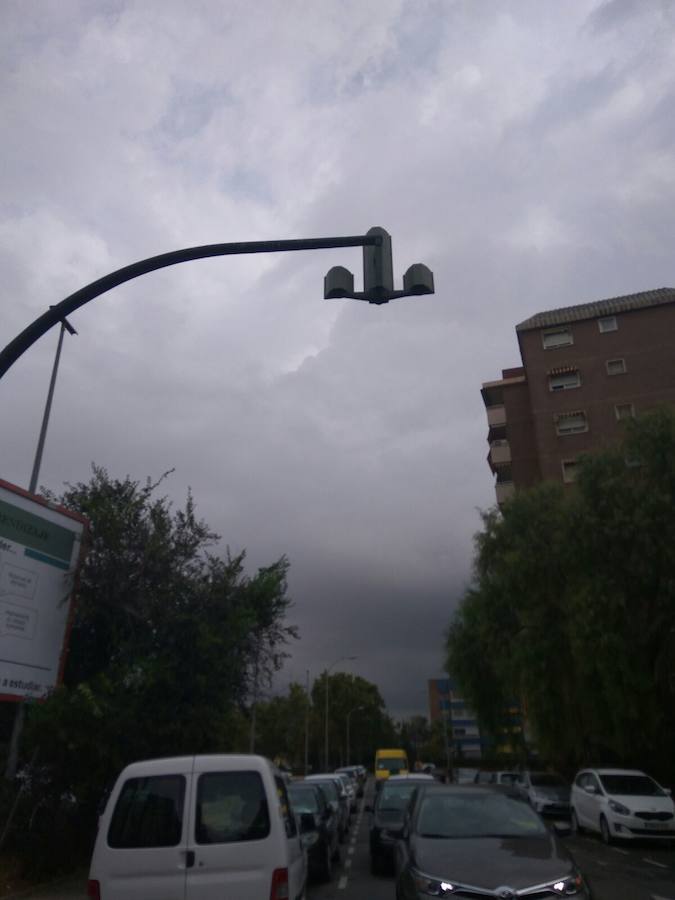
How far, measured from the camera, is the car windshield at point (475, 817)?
806 cm

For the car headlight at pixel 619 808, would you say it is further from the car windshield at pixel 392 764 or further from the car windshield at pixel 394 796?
the car windshield at pixel 392 764

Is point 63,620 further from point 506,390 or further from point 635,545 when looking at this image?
point 506,390

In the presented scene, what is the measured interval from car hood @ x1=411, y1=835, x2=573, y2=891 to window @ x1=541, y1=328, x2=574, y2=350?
45.4 m

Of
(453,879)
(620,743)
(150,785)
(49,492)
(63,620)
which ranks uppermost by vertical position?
(49,492)

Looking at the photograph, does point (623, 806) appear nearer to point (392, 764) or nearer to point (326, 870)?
point (326, 870)

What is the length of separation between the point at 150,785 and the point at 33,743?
699cm

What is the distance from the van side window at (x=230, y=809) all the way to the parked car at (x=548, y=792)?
19.8 m

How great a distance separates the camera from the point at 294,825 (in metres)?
7.59

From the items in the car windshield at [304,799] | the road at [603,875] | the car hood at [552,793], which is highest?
the car hood at [552,793]

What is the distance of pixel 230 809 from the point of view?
21.6 ft

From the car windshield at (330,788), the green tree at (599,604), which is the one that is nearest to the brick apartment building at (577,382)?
the green tree at (599,604)

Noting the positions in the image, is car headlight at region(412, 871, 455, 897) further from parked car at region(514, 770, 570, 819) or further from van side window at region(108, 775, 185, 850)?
parked car at region(514, 770, 570, 819)

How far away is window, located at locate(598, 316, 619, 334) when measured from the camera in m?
49.3

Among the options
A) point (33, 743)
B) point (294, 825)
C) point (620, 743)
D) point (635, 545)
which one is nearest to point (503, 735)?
point (620, 743)
